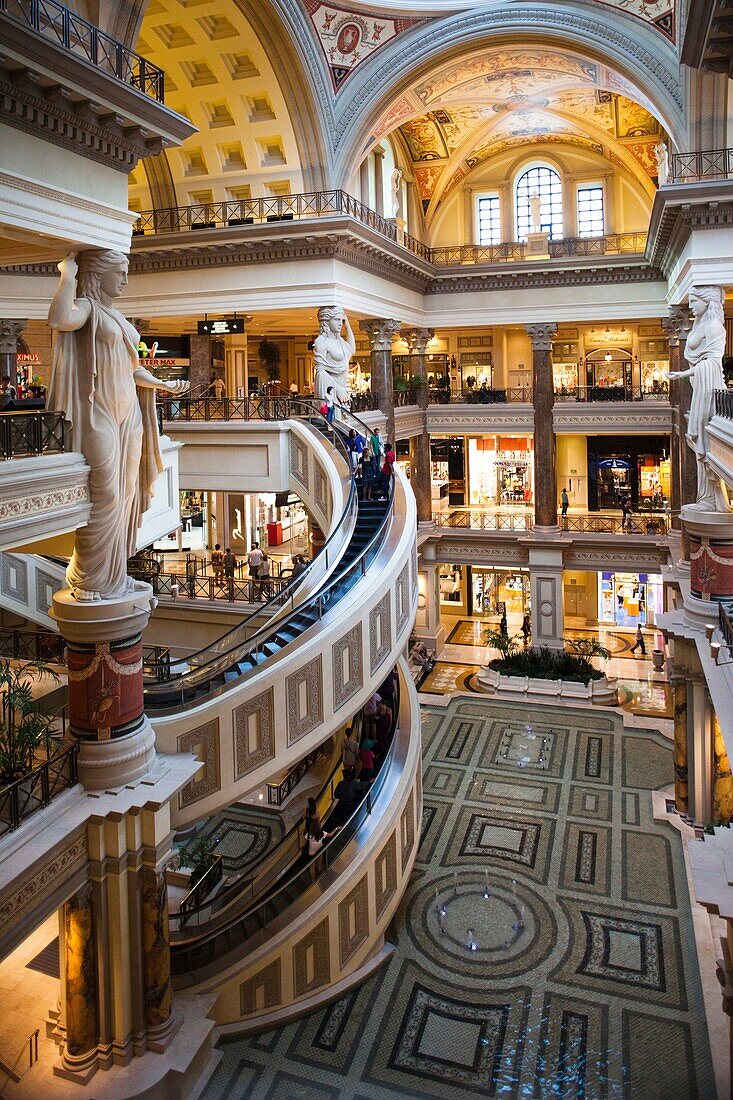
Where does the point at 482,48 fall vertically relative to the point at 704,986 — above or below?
above

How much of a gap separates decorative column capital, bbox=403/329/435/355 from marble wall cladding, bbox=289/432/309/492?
9.05 meters

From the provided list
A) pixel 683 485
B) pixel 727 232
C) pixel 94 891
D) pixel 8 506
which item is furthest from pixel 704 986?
pixel 727 232

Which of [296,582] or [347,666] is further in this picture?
[296,582]

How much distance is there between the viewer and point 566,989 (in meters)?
9.41

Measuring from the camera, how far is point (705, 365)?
13195mm

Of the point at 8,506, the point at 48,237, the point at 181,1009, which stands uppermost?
the point at 48,237

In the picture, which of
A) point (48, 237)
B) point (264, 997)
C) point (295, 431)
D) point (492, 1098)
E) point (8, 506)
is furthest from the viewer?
point (295, 431)

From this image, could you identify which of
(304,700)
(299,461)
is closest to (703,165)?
(299,461)

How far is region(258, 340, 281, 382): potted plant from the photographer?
2727 cm

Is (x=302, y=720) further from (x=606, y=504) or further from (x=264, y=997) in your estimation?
(x=606, y=504)

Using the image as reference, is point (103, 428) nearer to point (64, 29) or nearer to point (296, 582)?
point (64, 29)

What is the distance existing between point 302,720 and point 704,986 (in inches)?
225

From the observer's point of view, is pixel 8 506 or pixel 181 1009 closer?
pixel 8 506

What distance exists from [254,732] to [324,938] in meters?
2.71
